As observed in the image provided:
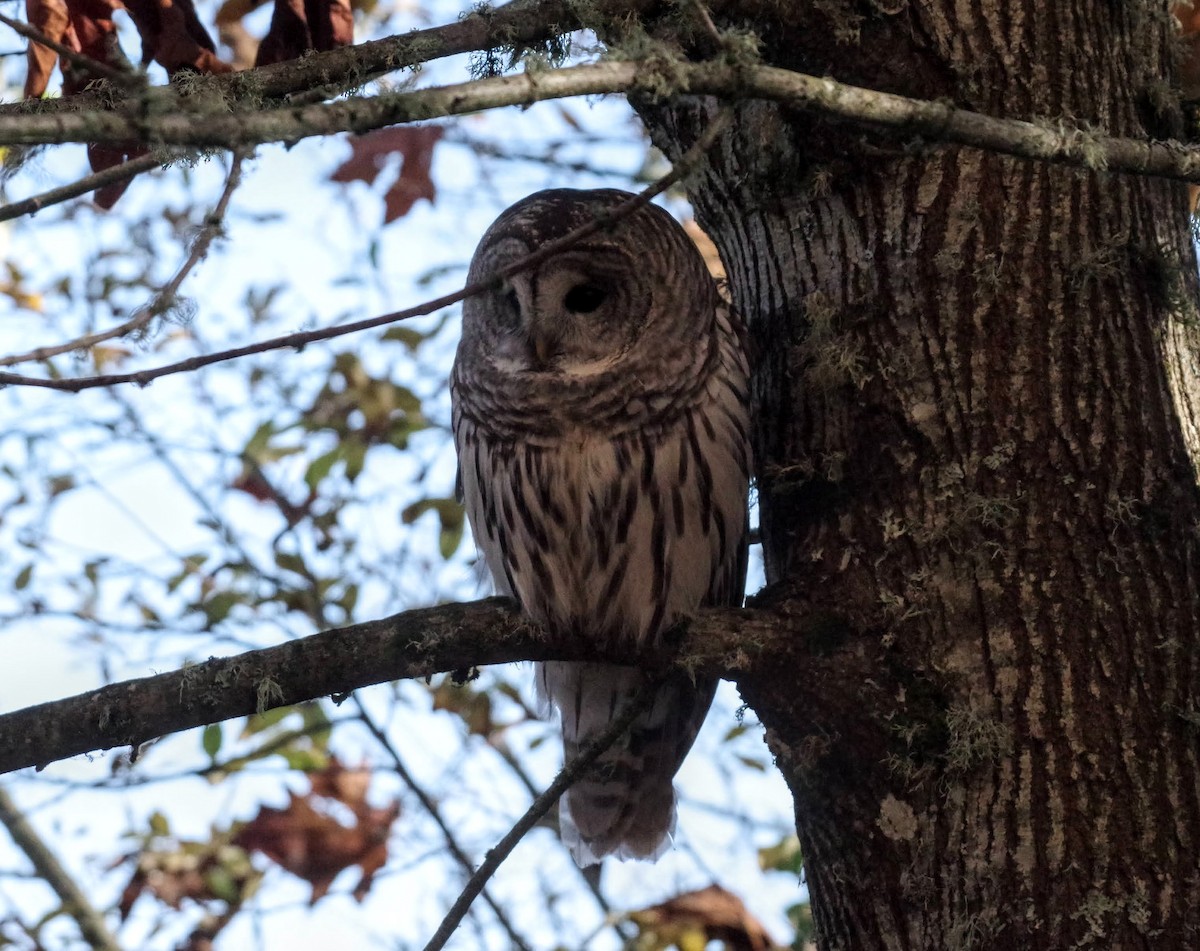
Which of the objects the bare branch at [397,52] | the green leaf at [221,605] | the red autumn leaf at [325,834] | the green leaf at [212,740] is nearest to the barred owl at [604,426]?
the bare branch at [397,52]

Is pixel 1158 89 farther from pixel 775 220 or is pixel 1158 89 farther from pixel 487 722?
pixel 487 722

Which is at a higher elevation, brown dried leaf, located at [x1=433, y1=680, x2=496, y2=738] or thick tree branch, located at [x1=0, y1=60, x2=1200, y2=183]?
brown dried leaf, located at [x1=433, y1=680, x2=496, y2=738]

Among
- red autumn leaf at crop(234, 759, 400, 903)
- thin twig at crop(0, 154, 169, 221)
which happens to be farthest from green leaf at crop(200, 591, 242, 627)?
thin twig at crop(0, 154, 169, 221)

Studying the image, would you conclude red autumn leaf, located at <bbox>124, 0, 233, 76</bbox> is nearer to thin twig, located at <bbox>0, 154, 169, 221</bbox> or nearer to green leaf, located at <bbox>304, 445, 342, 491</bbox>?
thin twig, located at <bbox>0, 154, 169, 221</bbox>

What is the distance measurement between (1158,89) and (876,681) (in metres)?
1.33

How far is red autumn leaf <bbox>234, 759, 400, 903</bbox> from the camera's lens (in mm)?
5598

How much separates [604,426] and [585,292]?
45 cm

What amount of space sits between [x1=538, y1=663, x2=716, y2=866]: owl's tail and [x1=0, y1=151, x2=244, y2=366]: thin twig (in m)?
1.66

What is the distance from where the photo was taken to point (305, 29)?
113 inches

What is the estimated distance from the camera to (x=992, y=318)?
2.58m

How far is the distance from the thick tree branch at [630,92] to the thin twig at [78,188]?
35cm

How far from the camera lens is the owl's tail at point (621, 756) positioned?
3.65 m

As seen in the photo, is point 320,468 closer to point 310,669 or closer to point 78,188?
point 310,669

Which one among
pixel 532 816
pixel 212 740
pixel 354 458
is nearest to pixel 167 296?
pixel 532 816
